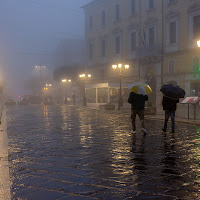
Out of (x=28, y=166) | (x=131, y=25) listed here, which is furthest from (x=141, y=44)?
(x=28, y=166)

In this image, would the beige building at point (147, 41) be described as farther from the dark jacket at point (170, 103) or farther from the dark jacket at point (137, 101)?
the dark jacket at point (137, 101)

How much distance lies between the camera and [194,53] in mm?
33906

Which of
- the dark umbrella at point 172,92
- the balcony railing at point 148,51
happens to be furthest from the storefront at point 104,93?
the dark umbrella at point 172,92

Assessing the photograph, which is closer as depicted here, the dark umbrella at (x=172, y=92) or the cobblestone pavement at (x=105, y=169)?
the cobblestone pavement at (x=105, y=169)

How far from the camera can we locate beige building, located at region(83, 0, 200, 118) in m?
34.2

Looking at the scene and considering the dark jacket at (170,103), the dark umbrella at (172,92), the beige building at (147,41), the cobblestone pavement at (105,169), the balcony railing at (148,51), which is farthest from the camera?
the balcony railing at (148,51)

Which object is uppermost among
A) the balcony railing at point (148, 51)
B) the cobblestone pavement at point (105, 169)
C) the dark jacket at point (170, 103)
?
the balcony railing at point (148, 51)

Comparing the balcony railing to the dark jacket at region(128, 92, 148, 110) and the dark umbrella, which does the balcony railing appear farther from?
the dark jacket at region(128, 92, 148, 110)

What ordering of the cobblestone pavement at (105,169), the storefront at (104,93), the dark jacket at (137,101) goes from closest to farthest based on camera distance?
the cobblestone pavement at (105,169) → the dark jacket at (137,101) → the storefront at (104,93)

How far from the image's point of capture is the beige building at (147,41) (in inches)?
1346

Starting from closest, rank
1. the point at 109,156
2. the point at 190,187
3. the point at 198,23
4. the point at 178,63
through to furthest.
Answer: the point at 190,187, the point at 109,156, the point at 198,23, the point at 178,63

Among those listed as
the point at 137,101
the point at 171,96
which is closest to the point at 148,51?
the point at 171,96

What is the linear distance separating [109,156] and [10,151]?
253 centimetres

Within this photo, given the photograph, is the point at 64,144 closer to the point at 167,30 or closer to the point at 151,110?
the point at 151,110
